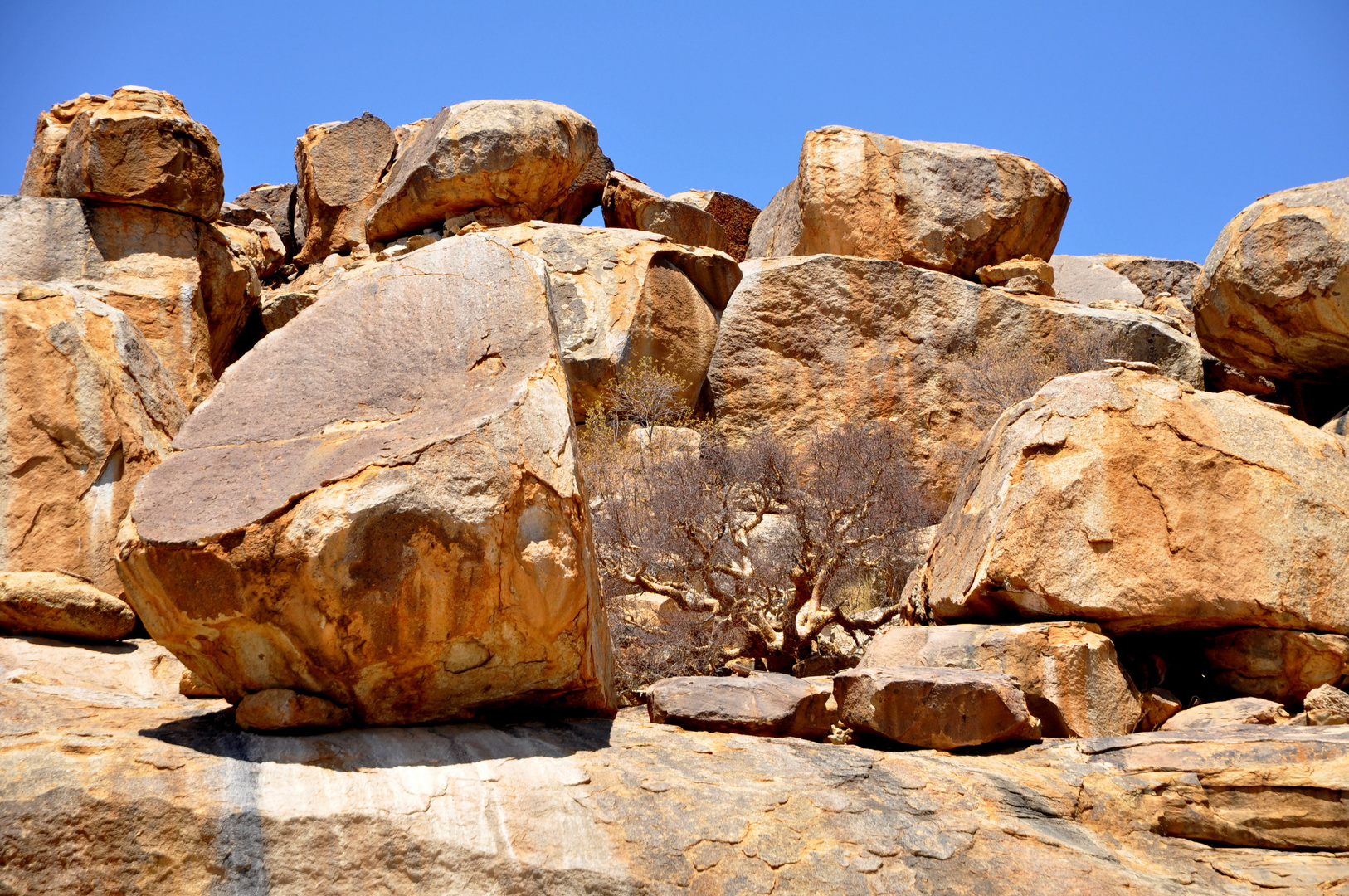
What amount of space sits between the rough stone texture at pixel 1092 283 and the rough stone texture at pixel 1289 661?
1159 centimetres

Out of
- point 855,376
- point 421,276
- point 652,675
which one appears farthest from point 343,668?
point 855,376

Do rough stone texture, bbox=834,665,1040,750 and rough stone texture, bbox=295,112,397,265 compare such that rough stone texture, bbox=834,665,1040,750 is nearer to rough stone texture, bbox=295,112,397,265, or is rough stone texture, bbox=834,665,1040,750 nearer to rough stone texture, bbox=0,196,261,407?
rough stone texture, bbox=0,196,261,407

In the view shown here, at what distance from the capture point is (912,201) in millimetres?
13242

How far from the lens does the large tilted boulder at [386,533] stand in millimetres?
2850

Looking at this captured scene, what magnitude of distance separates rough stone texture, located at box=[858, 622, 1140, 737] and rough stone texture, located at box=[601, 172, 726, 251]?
11.1 meters

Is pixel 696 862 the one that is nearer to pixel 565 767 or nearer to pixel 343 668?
pixel 565 767

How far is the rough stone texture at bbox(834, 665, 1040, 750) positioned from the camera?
3566mm

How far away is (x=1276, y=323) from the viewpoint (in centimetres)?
748

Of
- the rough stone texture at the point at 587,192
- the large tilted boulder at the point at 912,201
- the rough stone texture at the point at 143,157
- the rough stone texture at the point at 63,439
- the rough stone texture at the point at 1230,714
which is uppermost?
the rough stone texture at the point at 587,192

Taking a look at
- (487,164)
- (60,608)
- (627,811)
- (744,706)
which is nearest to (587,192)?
(487,164)

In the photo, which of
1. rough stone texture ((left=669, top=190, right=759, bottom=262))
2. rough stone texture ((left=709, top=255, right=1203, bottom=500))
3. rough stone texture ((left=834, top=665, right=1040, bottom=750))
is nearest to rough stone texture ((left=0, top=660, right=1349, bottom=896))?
rough stone texture ((left=834, top=665, right=1040, bottom=750))

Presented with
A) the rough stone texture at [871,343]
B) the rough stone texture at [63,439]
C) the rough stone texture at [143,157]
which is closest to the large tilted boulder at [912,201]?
the rough stone texture at [871,343]

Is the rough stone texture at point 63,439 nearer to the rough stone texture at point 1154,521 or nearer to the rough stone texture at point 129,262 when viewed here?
the rough stone texture at point 1154,521

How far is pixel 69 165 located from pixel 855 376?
7.34m
